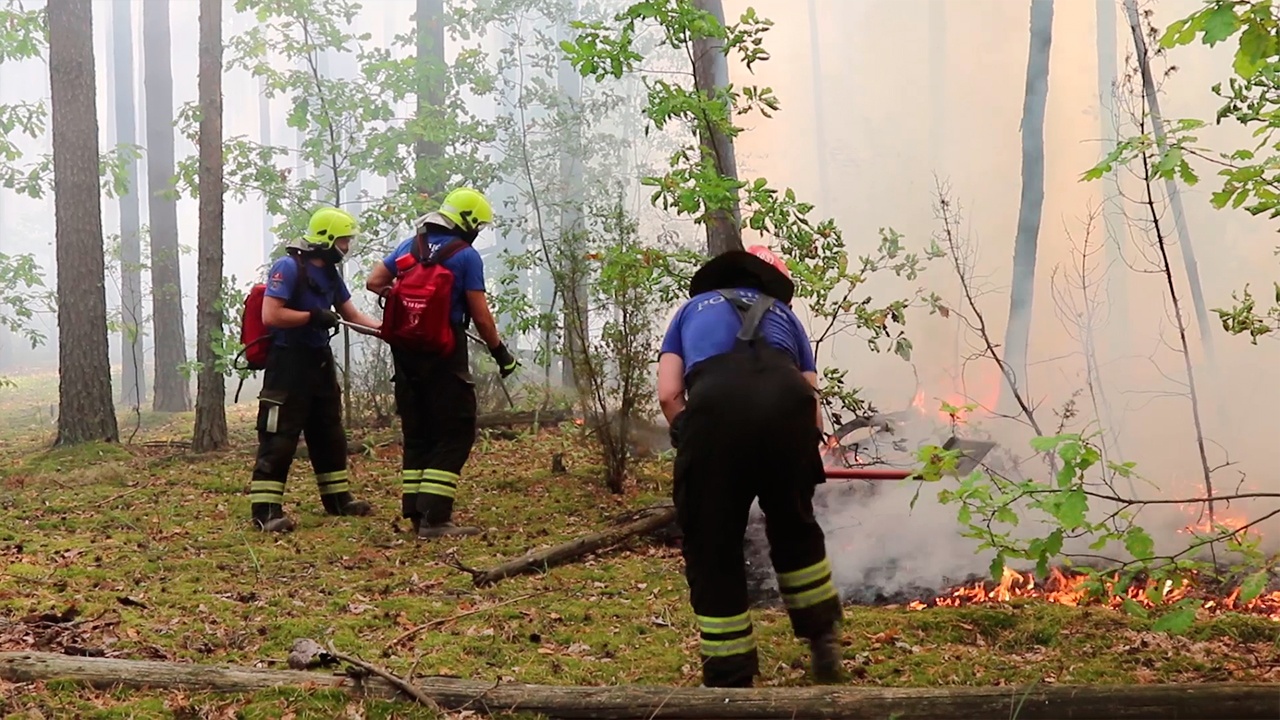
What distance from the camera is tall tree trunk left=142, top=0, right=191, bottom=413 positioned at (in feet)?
52.1

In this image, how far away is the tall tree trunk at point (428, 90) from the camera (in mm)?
12094

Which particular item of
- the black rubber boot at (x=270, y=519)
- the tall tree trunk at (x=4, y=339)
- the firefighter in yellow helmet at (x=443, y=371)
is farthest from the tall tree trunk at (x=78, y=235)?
the tall tree trunk at (x=4, y=339)

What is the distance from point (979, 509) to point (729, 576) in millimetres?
897

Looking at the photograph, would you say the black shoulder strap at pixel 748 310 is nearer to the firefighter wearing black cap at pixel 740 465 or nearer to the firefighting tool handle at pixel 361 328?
the firefighter wearing black cap at pixel 740 465

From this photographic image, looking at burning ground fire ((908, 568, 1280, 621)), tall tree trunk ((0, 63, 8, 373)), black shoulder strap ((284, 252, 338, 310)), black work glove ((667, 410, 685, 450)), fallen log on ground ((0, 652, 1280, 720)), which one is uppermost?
tall tree trunk ((0, 63, 8, 373))

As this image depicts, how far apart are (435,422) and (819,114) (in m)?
8.16

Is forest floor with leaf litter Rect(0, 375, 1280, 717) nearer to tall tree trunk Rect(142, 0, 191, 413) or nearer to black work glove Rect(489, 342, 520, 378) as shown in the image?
black work glove Rect(489, 342, 520, 378)

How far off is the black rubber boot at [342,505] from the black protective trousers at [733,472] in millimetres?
3994

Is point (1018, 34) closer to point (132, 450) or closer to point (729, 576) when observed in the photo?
point (729, 576)

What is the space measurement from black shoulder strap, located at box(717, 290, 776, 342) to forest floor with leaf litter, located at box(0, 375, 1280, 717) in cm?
135

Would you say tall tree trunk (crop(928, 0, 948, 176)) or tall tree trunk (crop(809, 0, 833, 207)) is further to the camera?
tall tree trunk (crop(809, 0, 833, 207))

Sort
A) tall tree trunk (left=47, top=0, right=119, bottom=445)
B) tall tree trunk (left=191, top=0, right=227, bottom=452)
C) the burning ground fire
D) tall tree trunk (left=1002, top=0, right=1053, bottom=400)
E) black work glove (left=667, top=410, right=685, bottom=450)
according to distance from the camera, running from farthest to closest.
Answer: tall tree trunk (left=191, top=0, right=227, bottom=452) → tall tree trunk (left=47, top=0, right=119, bottom=445) → tall tree trunk (left=1002, top=0, right=1053, bottom=400) → the burning ground fire → black work glove (left=667, top=410, right=685, bottom=450)

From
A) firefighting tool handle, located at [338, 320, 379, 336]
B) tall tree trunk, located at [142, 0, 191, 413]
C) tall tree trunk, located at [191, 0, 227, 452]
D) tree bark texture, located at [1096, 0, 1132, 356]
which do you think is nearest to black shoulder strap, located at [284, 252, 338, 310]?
firefighting tool handle, located at [338, 320, 379, 336]

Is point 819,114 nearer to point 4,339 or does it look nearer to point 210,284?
point 210,284
